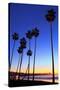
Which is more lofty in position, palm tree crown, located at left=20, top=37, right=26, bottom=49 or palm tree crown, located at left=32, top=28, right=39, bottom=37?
palm tree crown, located at left=32, top=28, right=39, bottom=37

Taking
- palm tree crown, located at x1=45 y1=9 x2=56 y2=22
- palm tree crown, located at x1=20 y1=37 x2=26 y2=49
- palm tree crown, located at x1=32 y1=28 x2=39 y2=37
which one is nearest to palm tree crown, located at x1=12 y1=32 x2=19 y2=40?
palm tree crown, located at x1=20 y1=37 x2=26 y2=49

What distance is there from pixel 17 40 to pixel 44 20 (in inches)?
12.5

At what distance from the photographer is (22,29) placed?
93.4 inches

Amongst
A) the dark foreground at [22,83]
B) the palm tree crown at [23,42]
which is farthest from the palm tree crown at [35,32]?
the dark foreground at [22,83]

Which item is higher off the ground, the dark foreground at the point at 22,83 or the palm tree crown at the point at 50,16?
the palm tree crown at the point at 50,16

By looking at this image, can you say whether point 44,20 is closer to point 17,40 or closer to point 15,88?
point 17,40

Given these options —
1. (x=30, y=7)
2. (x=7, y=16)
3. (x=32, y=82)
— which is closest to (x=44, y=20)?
(x=30, y=7)

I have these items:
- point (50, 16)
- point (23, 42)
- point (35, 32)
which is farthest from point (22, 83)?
point (50, 16)

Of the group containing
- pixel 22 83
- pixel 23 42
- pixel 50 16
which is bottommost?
pixel 22 83

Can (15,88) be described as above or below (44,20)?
below

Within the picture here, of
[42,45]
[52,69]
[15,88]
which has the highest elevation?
[42,45]

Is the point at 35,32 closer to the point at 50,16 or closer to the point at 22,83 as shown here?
the point at 50,16

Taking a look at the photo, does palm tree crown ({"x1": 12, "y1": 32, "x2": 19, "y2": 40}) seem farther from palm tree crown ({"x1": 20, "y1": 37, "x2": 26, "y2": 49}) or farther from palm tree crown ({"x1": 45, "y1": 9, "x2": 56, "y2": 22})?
palm tree crown ({"x1": 45, "y1": 9, "x2": 56, "y2": 22})

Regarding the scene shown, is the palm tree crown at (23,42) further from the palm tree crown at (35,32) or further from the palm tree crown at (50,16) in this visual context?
the palm tree crown at (50,16)
